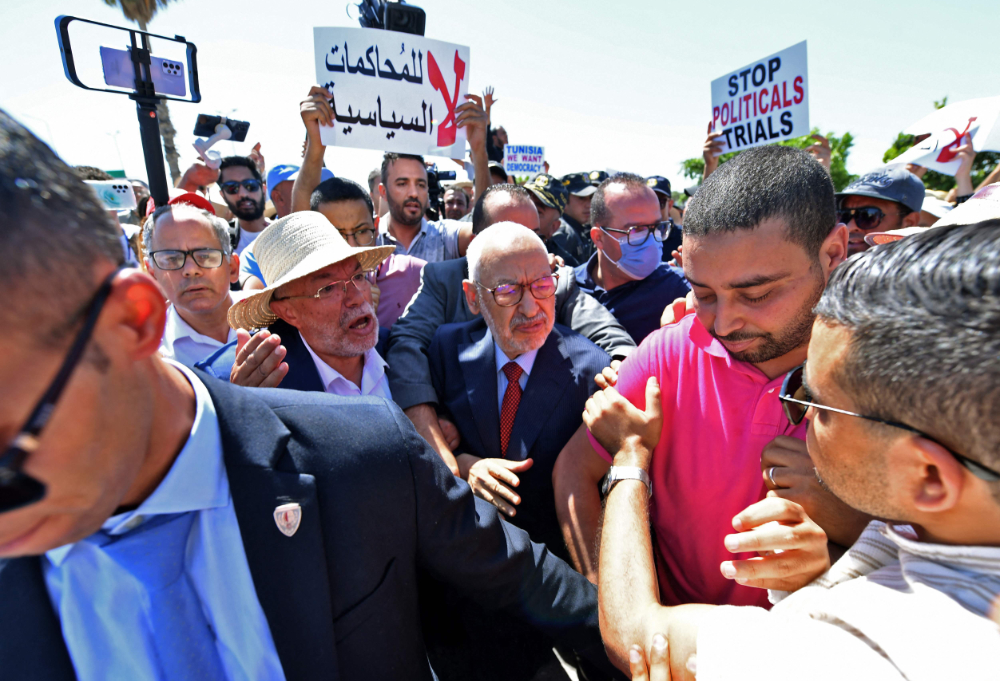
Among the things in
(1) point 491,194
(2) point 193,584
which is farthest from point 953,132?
(2) point 193,584

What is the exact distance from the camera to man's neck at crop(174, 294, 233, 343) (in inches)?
123

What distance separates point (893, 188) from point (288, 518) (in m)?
4.54

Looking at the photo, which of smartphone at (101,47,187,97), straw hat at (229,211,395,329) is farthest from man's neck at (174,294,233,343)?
smartphone at (101,47,187,97)

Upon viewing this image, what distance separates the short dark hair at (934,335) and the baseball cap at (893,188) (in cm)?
363

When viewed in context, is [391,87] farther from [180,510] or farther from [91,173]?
[180,510]

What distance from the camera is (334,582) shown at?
1.31 metres

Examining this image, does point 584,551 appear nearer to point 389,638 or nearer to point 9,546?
point 389,638

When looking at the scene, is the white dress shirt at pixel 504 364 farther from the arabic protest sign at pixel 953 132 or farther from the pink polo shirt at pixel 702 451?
A: the arabic protest sign at pixel 953 132

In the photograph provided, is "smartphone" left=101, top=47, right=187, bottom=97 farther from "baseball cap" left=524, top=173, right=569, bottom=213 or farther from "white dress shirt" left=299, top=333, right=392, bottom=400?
"baseball cap" left=524, top=173, right=569, bottom=213

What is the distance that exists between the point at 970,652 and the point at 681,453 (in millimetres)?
1099

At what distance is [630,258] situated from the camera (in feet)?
13.1

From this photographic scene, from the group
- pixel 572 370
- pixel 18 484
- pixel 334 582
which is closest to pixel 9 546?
pixel 18 484

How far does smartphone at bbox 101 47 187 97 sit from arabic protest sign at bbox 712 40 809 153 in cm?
546

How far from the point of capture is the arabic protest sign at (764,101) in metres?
5.46
